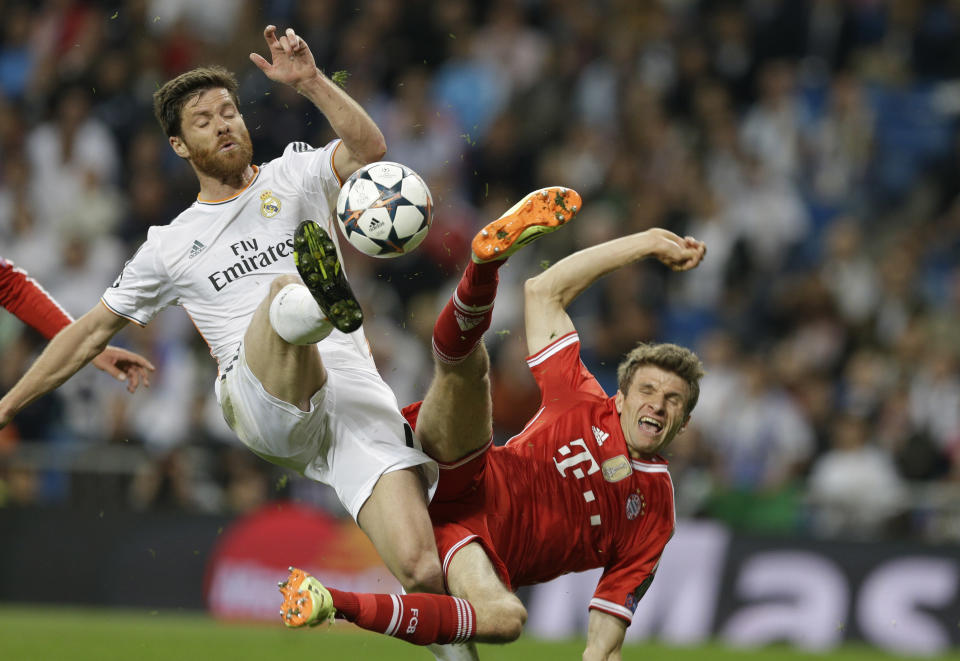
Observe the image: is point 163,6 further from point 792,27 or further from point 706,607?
point 706,607

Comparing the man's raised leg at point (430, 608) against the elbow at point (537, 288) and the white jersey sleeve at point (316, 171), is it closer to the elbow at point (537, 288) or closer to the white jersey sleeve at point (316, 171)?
the elbow at point (537, 288)

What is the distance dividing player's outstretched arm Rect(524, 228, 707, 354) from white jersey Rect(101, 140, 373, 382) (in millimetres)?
864

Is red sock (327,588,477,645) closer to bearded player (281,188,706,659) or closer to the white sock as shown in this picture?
bearded player (281,188,706,659)

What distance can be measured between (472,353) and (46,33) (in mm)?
10271

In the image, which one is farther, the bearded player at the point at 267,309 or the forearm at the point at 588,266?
the forearm at the point at 588,266

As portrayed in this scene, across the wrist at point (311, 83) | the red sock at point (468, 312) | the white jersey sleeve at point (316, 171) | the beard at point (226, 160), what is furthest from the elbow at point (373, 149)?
the red sock at point (468, 312)

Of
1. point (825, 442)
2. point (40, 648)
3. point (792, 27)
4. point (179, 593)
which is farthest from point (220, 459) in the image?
point (792, 27)

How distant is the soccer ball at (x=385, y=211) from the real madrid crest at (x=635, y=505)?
1.69 metres

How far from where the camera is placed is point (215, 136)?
6688 millimetres

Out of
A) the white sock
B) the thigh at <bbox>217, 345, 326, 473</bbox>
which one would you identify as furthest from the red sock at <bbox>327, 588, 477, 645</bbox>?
the white sock

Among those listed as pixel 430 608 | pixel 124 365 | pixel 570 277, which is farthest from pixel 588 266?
pixel 124 365

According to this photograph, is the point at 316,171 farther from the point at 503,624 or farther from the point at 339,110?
the point at 503,624

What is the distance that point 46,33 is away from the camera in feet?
→ 49.4

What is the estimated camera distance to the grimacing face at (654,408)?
6.73 metres
